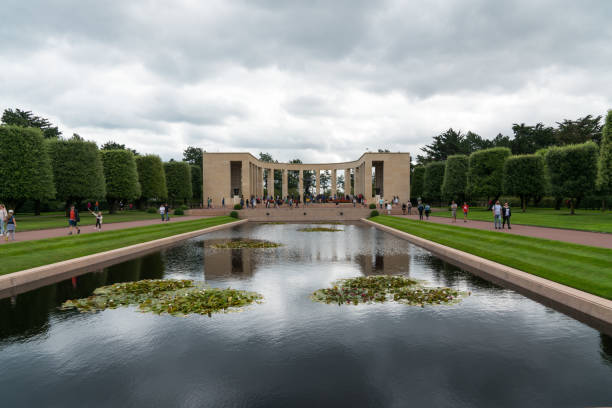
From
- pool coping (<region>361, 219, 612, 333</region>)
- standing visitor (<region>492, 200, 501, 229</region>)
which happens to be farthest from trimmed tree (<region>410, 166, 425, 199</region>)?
pool coping (<region>361, 219, 612, 333</region>)

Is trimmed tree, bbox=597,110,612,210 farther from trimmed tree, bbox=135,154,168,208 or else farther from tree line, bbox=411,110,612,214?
trimmed tree, bbox=135,154,168,208

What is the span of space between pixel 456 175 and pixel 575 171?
21.5 m

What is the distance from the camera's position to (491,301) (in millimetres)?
9078

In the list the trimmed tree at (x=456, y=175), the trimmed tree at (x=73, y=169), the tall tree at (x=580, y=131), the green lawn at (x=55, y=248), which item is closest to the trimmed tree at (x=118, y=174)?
the trimmed tree at (x=73, y=169)

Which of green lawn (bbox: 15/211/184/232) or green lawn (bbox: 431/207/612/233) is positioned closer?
green lawn (bbox: 431/207/612/233)

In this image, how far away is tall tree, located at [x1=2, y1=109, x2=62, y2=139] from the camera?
71062mm

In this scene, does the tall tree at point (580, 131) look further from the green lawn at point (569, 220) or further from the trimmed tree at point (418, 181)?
the green lawn at point (569, 220)

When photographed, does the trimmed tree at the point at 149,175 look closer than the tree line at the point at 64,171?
Answer: No

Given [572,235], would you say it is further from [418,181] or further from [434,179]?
[418,181]

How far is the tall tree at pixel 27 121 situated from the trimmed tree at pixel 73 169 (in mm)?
29771

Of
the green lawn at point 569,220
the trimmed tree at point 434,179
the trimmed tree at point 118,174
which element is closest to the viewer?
the green lawn at point 569,220

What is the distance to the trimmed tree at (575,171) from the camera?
40344 millimetres

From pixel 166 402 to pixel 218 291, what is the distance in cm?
535

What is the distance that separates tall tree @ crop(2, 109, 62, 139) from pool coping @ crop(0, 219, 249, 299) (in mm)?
65761
